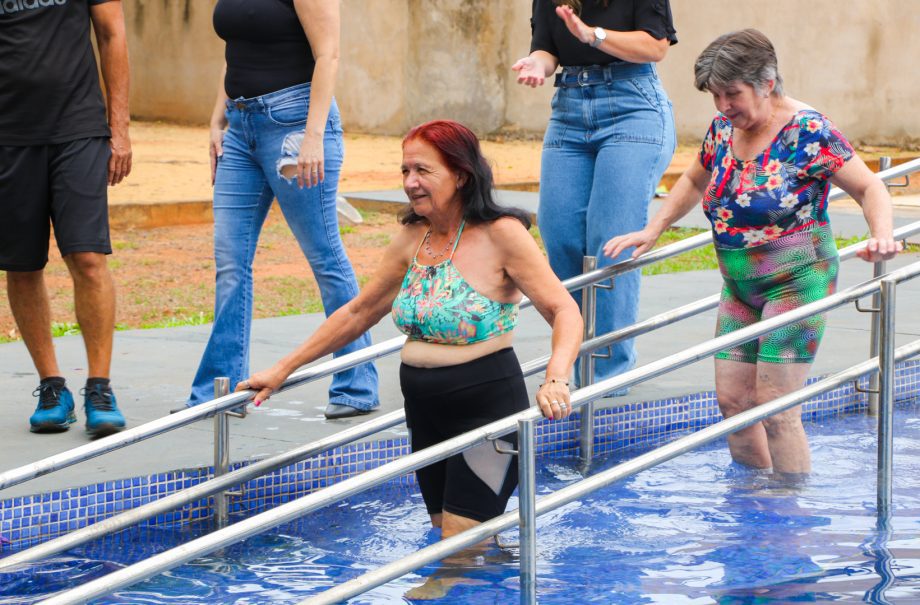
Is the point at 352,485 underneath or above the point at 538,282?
underneath

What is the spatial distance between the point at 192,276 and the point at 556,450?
5.61m

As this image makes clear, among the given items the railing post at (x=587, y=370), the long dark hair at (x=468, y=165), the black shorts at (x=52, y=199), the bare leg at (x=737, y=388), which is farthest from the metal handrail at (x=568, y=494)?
the black shorts at (x=52, y=199)

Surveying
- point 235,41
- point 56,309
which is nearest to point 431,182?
point 235,41

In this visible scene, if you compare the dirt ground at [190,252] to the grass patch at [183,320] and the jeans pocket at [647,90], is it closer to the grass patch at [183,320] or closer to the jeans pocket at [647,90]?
the grass patch at [183,320]

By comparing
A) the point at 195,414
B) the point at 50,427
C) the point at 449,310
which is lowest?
the point at 50,427

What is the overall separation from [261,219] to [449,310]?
5.66 ft

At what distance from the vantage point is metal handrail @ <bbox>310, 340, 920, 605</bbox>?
9.24ft

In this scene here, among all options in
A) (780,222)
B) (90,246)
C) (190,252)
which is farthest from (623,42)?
(190,252)

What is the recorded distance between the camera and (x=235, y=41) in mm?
4871

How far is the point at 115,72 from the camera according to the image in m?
4.87

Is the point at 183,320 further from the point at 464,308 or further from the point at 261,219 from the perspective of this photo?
the point at 464,308

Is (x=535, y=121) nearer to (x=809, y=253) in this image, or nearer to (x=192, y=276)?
(x=192, y=276)

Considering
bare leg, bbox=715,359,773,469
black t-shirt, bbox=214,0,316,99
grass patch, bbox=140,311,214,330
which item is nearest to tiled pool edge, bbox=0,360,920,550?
bare leg, bbox=715,359,773,469

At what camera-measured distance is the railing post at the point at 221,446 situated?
3.80 metres
